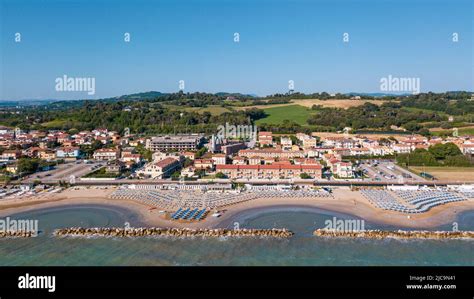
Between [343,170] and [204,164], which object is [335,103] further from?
[204,164]

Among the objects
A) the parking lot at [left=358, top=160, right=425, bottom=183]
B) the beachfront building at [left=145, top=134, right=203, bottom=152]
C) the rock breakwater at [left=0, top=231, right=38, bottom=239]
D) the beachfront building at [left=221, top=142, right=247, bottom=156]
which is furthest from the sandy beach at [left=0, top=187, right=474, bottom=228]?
the beachfront building at [left=145, top=134, right=203, bottom=152]

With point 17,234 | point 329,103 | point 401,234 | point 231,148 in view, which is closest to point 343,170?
point 401,234

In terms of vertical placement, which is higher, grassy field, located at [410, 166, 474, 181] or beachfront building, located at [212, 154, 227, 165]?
beachfront building, located at [212, 154, 227, 165]

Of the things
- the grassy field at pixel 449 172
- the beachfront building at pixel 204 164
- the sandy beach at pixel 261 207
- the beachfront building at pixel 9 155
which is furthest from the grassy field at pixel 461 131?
the beachfront building at pixel 9 155

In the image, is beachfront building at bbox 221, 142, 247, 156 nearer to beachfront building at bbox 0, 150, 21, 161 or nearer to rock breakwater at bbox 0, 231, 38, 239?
rock breakwater at bbox 0, 231, 38, 239

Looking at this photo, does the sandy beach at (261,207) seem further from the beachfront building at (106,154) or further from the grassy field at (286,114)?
the grassy field at (286,114)
